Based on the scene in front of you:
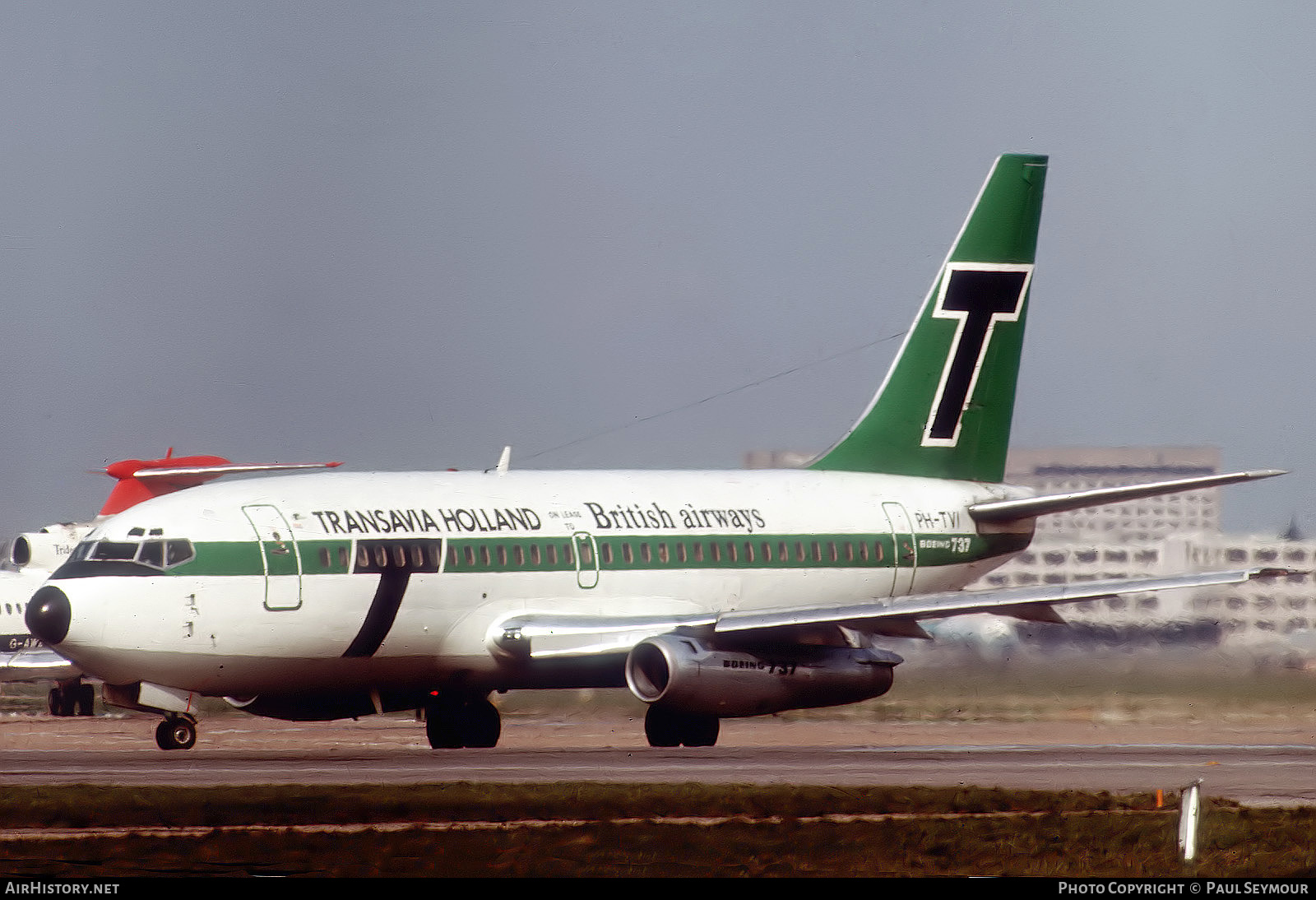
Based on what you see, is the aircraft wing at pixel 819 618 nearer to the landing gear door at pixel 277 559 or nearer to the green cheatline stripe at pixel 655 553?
the green cheatline stripe at pixel 655 553

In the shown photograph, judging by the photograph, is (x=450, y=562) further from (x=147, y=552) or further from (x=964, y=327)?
(x=964, y=327)

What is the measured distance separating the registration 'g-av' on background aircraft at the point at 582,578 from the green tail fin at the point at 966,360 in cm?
5

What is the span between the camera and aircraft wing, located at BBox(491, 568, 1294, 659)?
104 ft

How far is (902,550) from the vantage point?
126ft

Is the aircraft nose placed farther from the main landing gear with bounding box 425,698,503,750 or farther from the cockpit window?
the main landing gear with bounding box 425,698,503,750

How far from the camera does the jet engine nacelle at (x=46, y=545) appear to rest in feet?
193

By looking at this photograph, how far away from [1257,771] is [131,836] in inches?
574

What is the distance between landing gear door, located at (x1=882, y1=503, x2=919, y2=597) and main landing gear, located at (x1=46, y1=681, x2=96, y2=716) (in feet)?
88.2

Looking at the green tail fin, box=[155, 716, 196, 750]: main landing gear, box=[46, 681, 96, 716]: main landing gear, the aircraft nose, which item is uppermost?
the green tail fin

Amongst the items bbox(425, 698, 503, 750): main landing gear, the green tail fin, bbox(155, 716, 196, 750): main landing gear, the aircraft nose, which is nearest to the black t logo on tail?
the green tail fin

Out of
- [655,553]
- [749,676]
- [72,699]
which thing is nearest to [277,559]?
[655,553]

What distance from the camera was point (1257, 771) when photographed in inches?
1078

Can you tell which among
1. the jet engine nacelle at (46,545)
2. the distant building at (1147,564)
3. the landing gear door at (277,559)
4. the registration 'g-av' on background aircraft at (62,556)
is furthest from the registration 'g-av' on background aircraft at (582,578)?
the jet engine nacelle at (46,545)

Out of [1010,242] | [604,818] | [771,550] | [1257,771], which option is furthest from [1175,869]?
[1010,242]
